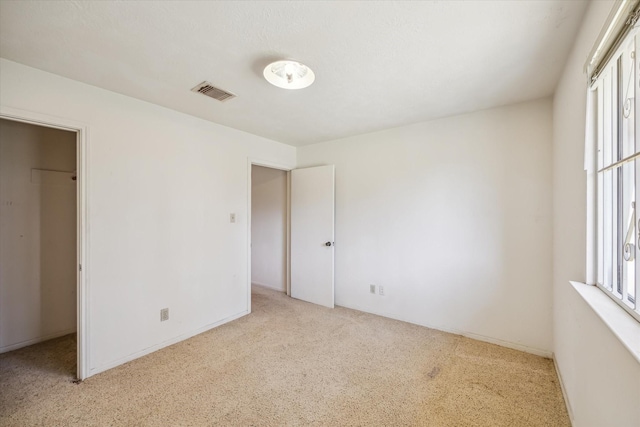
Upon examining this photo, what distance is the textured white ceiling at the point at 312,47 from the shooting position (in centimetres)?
137

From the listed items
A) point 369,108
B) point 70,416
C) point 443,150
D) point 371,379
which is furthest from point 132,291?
point 443,150

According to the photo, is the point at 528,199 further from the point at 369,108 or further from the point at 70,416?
the point at 70,416

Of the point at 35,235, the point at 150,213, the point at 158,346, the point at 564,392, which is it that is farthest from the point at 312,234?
the point at 35,235

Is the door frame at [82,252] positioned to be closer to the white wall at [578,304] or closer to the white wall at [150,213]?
the white wall at [150,213]

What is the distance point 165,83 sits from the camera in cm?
213

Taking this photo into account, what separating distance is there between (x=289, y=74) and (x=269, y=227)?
319cm

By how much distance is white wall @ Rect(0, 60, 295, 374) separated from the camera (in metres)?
2.16

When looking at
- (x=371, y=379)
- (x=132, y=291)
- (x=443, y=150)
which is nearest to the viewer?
(x=371, y=379)

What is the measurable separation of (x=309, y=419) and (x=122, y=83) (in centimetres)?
282

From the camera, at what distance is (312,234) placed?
391 cm

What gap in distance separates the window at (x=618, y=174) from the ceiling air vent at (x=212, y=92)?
7.79 feet

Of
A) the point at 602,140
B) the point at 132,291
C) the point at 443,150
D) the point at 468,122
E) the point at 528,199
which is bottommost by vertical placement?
the point at 132,291

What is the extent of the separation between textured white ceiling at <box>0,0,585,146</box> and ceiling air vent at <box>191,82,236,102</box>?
0.21 feet

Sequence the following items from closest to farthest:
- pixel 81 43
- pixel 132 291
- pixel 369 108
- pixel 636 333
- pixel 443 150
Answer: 1. pixel 636 333
2. pixel 81 43
3. pixel 132 291
4. pixel 369 108
5. pixel 443 150
